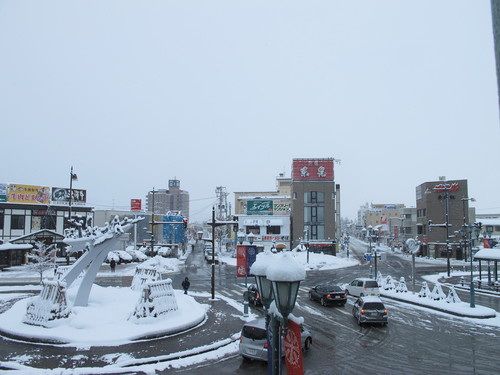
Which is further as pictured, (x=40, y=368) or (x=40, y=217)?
(x=40, y=217)

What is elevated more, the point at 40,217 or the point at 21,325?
the point at 40,217

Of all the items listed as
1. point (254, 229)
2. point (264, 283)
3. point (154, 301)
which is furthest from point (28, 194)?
point (264, 283)

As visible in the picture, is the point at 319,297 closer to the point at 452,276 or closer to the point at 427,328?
the point at 427,328

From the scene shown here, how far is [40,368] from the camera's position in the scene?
1254cm

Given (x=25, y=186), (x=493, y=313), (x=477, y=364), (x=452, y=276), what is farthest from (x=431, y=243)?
(x=25, y=186)

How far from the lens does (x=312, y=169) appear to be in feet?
235

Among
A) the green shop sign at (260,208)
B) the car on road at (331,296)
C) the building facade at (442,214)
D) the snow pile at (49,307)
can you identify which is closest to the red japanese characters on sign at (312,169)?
the green shop sign at (260,208)

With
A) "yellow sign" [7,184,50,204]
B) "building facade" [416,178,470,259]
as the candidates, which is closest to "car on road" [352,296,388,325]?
"building facade" [416,178,470,259]

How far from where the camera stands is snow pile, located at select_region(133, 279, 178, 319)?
1766 cm

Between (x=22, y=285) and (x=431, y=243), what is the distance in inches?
2444

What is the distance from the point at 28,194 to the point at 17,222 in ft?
15.0

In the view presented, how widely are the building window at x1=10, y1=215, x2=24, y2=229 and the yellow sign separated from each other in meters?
2.43

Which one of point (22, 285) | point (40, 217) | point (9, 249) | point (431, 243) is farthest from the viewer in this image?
point (431, 243)

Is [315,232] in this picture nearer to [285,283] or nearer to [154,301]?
[154,301]
